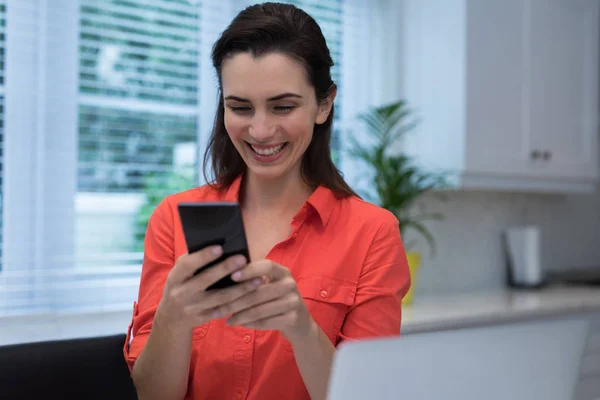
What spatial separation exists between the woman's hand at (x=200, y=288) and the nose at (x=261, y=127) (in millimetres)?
367

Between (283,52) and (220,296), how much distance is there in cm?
52

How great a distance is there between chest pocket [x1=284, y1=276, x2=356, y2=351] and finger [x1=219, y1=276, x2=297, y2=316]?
1.08ft

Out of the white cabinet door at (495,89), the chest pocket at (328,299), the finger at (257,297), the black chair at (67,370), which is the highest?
the white cabinet door at (495,89)

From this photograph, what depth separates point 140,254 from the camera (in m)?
2.16

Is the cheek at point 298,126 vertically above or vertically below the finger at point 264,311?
above

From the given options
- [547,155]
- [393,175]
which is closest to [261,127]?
[393,175]

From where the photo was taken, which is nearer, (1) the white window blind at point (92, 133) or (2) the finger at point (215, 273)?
(2) the finger at point (215, 273)

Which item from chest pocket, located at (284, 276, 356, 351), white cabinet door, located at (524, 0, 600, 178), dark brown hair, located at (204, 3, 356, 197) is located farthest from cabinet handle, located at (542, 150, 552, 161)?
chest pocket, located at (284, 276, 356, 351)

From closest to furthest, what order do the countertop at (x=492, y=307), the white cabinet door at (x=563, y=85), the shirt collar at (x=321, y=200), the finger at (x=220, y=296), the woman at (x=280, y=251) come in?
the finger at (x=220, y=296), the woman at (x=280, y=251), the shirt collar at (x=321, y=200), the countertop at (x=492, y=307), the white cabinet door at (x=563, y=85)

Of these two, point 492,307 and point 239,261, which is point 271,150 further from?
point 492,307

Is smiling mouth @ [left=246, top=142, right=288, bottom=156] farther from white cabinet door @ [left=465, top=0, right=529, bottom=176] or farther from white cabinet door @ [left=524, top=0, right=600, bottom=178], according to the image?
white cabinet door @ [left=524, top=0, right=600, bottom=178]

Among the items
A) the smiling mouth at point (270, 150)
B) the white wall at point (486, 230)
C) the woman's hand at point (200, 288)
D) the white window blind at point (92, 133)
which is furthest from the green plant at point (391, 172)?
the woman's hand at point (200, 288)

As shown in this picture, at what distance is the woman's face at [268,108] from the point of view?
115 cm

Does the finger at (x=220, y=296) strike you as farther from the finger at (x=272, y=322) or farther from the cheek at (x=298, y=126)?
the cheek at (x=298, y=126)
